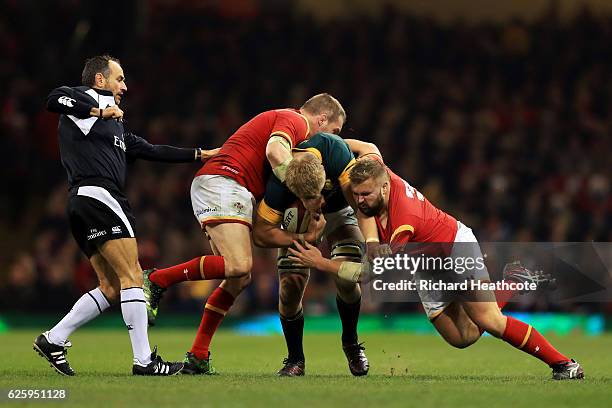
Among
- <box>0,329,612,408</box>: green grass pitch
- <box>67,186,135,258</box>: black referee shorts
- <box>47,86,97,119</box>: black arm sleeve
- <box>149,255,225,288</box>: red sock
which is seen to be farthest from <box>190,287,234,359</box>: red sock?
<box>47,86,97,119</box>: black arm sleeve

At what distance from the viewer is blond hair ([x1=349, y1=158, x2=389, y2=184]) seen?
23.5 feet

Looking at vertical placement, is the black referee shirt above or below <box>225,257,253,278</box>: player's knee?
above

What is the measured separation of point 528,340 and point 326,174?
180cm

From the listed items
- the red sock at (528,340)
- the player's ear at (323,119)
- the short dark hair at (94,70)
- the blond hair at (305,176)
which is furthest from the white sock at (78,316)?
the red sock at (528,340)

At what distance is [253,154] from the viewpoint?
26.4 ft

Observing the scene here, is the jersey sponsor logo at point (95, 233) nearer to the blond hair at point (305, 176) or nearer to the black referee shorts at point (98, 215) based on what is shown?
the black referee shorts at point (98, 215)

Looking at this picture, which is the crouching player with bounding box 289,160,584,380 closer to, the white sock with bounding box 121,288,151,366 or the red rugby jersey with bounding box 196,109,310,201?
the red rugby jersey with bounding box 196,109,310,201

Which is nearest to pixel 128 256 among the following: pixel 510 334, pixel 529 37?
pixel 510 334

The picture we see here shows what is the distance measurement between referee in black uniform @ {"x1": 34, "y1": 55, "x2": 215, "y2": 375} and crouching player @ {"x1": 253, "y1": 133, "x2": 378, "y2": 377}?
94cm

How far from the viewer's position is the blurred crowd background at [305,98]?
16.8m

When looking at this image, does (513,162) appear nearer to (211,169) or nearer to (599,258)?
(599,258)

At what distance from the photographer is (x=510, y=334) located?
735 cm

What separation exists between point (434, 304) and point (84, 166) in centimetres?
266

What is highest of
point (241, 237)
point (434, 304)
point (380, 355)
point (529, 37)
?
point (529, 37)
